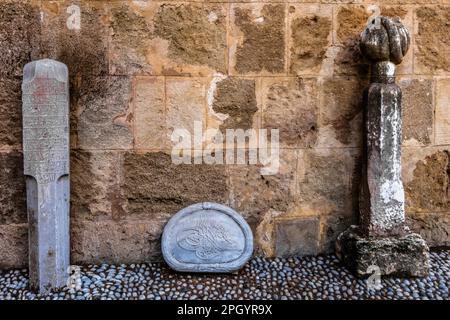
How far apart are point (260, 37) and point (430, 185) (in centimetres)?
174

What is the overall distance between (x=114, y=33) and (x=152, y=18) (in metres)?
0.29

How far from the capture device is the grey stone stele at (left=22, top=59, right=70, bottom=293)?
2.31 metres

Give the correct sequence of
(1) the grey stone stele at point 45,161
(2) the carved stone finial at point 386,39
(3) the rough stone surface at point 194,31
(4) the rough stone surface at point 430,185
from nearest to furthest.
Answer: (1) the grey stone stele at point 45,161 < (2) the carved stone finial at point 386,39 < (3) the rough stone surface at point 194,31 < (4) the rough stone surface at point 430,185

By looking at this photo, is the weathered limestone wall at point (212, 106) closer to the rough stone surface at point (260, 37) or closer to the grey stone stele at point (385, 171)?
the rough stone surface at point (260, 37)

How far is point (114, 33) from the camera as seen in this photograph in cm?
262

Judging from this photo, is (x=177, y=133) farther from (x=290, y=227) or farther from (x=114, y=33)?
(x=290, y=227)

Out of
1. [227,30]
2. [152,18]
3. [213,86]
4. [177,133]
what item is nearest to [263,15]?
[227,30]

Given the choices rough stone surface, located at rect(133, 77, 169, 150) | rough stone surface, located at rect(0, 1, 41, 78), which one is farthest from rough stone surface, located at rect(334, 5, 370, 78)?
rough stone surface, located at rect(0, 1, 41, 78)

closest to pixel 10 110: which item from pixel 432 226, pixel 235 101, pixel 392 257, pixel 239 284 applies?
pixel 235 101

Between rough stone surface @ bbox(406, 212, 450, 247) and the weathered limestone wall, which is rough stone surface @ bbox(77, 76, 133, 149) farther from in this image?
rough stone surface @ bbox(406, 212, 450, 247)

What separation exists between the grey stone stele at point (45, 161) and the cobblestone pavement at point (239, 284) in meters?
0.19

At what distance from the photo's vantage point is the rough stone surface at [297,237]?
9.20ft

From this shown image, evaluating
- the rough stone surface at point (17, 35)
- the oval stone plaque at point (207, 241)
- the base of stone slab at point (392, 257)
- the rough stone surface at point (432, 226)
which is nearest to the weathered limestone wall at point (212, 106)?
the rough stone surface at point (17, 35)

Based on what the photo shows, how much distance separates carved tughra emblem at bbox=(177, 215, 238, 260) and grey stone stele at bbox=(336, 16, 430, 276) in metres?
0.89
